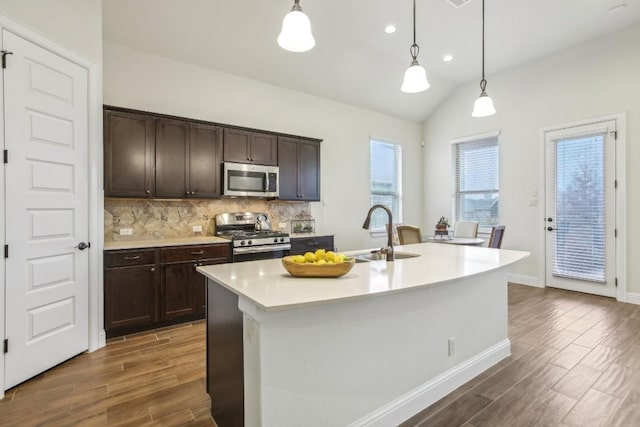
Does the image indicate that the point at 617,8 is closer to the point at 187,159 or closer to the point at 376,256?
the point at 376,256

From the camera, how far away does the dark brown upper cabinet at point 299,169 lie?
4648mm

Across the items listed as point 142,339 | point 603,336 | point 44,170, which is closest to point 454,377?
point 603,336

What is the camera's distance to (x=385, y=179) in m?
6.38

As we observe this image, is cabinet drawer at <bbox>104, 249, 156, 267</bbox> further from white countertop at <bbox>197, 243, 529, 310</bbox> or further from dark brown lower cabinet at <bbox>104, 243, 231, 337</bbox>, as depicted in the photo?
white countertop at <bbox>197, 243, 529, 310</bbox>

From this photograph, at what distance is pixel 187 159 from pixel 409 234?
3215mm

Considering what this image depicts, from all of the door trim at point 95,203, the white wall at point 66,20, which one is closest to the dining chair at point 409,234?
the door trim at point 95,203

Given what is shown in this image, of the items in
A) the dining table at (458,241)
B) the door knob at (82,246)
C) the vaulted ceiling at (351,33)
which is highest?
the vaulted ceiling at (351,33)

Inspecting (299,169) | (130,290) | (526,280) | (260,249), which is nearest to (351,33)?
(299,169)

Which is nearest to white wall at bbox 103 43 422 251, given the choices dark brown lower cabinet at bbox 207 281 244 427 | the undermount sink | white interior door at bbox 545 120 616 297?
white interior door at bbox 545 120 616 297

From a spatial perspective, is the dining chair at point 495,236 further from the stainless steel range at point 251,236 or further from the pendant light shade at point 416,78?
the pendant light shade at point 416,78

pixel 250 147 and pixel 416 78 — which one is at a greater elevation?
pixel 416 78

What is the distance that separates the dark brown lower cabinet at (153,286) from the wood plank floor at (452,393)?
19cm

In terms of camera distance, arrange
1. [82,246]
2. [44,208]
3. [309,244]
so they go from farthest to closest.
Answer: [309,244] < [82,246] < [44,208]

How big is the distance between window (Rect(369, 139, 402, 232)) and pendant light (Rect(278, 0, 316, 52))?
14.0 ft
